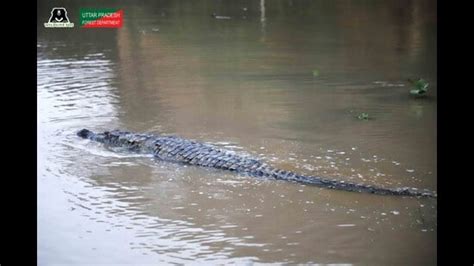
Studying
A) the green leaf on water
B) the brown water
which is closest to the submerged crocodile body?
the brown water

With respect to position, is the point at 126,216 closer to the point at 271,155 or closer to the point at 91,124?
the point at 271,155

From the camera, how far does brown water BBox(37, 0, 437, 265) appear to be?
181 inches

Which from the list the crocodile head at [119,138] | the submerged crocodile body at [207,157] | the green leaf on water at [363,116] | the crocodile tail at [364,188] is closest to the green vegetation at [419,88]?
the green leaf on water at [363,116]

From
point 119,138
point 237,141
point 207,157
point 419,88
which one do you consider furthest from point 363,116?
point 119,138

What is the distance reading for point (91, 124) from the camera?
791 cm

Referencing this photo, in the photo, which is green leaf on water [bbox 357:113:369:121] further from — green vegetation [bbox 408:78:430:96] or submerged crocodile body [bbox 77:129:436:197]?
submerged crocodile body [bbox 77:129:436:197]

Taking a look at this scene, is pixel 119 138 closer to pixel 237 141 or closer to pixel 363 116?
pixel 237 141

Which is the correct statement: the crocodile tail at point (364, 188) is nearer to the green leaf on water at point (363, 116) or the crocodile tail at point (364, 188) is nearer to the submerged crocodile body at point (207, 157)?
the submerged crocodile body at point (207, 157)

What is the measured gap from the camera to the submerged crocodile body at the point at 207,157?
5.42 m

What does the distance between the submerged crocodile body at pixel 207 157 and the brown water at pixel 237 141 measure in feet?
0.33

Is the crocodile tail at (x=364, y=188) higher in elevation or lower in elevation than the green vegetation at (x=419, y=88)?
lower

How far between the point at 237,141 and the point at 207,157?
0.93m

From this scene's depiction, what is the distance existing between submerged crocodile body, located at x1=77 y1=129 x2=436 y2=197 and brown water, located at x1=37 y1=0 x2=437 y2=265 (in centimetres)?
10
